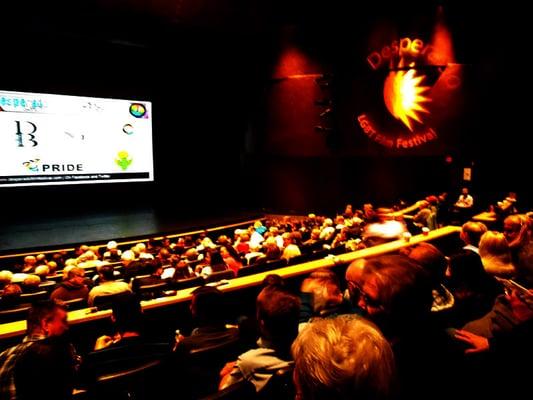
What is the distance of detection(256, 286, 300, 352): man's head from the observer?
173 cm

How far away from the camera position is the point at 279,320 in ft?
5.66

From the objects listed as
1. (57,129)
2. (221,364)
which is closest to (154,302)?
(221,364)

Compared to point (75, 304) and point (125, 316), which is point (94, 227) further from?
point (125, 316)

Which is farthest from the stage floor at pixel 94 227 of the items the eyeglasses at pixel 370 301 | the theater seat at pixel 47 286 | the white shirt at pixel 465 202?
the eyeglasses at pixel 370 301

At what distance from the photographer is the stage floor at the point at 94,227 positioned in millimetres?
8531

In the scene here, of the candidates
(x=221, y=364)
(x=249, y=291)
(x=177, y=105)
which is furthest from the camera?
(x=177, y=105)

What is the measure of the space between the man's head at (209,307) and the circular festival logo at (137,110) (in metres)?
11.4

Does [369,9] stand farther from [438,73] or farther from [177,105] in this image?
[177,105]

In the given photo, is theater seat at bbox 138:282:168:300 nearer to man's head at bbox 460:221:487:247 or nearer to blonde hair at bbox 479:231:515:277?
blonde hair at bbox 479:231:515:277

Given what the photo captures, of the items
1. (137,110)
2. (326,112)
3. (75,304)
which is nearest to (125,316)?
(75,304)

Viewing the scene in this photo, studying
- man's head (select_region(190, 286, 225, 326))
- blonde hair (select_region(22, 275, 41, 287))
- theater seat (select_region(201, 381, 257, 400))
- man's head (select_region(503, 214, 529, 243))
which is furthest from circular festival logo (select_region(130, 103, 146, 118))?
theater seat (select_region(201, 381, 257, 400))

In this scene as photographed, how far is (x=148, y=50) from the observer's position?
1215cm

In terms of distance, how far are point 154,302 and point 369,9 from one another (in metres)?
10.6

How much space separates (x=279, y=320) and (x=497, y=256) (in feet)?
7.35
